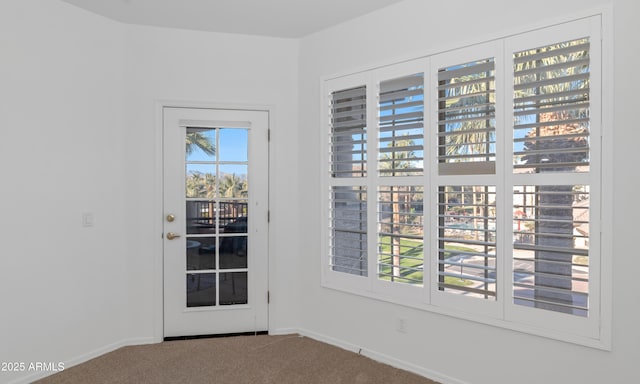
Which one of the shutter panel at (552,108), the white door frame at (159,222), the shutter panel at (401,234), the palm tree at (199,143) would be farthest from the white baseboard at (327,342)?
the palm tree at (199,143)

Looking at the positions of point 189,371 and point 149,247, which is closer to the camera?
point 189,371

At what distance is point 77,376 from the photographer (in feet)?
9.63

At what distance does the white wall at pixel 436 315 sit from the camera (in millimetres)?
2090

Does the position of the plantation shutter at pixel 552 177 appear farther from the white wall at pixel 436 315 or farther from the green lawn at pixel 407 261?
the green lawn at pixel 407 261

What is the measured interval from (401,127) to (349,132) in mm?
504

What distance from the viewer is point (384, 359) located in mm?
3152

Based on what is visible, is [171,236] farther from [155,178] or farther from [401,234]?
[401,234]

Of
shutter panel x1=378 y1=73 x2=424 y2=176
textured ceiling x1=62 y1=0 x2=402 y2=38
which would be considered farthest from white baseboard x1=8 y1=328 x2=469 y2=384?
textured ceiling x1=62 y1=0 x2=402 y2=38

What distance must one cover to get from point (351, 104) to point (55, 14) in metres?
2.32

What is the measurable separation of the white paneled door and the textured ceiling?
29.1 inches

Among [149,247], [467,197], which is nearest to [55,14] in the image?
[149,247]

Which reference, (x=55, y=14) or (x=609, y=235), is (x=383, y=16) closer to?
(x=609, y=235)

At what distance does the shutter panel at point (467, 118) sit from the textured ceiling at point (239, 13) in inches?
32.7

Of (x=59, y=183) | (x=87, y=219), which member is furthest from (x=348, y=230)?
(x=59, y=183)
